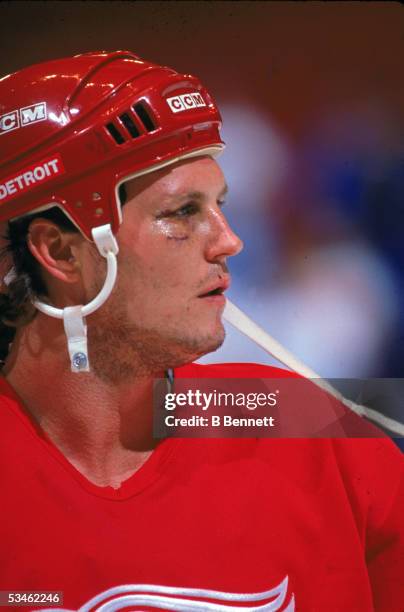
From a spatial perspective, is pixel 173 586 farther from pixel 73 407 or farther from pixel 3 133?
pixel 3 133

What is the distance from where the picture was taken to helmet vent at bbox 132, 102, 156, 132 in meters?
1.32

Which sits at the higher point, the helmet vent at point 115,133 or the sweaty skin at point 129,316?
the helmet vent at point 115,133

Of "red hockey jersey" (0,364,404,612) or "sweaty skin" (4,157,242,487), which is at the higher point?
"sweaty skin" (4,157,242,487)

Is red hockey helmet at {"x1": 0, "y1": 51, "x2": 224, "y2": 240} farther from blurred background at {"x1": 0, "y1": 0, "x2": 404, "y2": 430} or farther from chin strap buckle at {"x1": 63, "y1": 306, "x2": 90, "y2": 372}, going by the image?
blurred background at {"x1": 0, "y1": 0, "x2": 404, "y2": 430}

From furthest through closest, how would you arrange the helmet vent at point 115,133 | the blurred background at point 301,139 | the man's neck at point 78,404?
the blurred background at point 301,139 → the man's neck at point 78,404 → the helmet vent at point 115,133

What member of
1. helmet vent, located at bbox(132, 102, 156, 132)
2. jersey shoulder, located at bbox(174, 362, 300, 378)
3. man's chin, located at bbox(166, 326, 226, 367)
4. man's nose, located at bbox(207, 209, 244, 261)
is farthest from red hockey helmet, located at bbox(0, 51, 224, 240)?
jersey shoulder, located at bbox(174, 362, 300, 378)

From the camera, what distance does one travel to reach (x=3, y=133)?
1346 millimetres

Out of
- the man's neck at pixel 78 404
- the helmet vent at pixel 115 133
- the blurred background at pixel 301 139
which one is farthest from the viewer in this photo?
the blurred background at pixel 301 139

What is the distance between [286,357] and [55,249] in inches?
18.0

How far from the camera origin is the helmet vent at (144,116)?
1317 mm

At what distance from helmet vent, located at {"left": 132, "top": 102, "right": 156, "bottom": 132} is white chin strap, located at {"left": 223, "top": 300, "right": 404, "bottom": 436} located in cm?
37

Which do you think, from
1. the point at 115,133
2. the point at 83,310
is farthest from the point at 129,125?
the point at 83,310

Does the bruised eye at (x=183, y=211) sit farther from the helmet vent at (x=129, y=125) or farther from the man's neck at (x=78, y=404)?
the man's neck at (x=78, y=404)

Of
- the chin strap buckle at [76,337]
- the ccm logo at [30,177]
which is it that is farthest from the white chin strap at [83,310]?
the ccm logo at [30,177]
